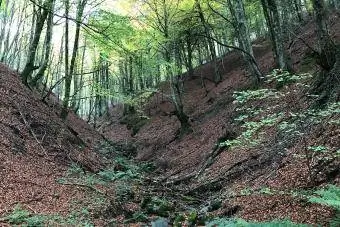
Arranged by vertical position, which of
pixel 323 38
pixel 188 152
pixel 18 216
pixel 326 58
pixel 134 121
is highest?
pixel 134 121

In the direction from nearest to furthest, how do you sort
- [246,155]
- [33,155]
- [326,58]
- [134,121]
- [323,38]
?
[323,38] → [326,58] → [33,155] → [246,155] → [134,121]

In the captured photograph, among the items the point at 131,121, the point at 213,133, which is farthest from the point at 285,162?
the point at 131,121

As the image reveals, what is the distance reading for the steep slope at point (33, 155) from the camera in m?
10.3

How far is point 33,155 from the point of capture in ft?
44.8

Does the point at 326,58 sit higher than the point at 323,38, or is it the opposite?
the point at 323,38

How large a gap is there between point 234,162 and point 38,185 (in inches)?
265

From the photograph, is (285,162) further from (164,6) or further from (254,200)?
(164,6)

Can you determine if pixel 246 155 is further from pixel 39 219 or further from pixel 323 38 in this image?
pixel 39 219

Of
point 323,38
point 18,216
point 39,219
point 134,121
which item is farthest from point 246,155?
point 134,121

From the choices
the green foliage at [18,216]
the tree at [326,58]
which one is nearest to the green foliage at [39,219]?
the green foliage at [18,216]

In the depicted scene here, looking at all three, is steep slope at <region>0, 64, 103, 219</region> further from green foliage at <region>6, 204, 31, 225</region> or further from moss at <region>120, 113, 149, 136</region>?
moss at <region>120, 113, 149, 136</region>

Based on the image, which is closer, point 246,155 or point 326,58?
point 326,58

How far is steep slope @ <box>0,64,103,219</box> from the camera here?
10.3 m

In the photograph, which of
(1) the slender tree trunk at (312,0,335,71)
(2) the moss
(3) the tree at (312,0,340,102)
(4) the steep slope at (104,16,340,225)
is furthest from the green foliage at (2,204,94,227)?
(2) the moss
